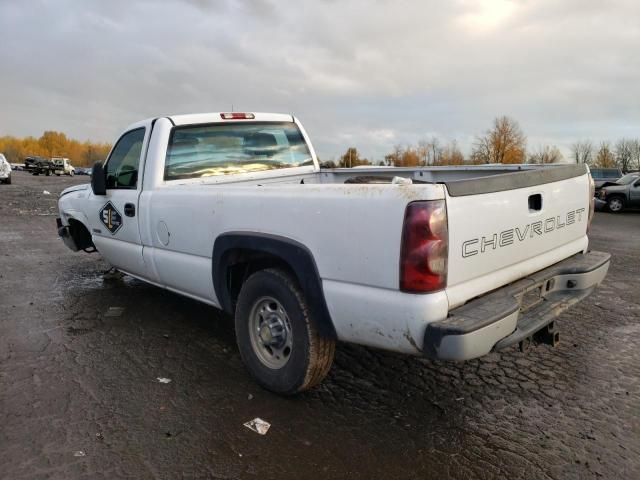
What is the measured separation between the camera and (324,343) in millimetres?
3035

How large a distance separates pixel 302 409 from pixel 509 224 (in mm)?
1702

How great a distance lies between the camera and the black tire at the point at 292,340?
118 inches

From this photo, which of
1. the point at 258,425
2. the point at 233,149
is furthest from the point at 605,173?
the point at 258,425

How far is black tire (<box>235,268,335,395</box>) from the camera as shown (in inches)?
118

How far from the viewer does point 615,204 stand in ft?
64.4

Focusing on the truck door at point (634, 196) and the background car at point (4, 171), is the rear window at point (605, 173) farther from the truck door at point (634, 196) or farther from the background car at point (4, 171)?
the background car at point (4, 171)

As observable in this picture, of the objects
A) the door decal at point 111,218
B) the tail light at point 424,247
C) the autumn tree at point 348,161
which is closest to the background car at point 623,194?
the autumn tree at point 348,161

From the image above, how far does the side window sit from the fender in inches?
68.2

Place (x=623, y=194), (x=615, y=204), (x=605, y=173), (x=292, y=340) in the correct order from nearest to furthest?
(x=292, y=340) → (x=623, y=194) → (x=615, y=204) → (x=605, y=173)

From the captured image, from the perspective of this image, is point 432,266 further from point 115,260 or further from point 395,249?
point 115,260

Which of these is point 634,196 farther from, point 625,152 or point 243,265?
point 625,152

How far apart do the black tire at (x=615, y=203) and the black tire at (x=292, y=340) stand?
66.5 ft

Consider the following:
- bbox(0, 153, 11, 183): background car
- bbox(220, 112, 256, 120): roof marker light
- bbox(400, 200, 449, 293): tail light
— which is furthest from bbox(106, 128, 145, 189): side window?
bbox(0, 153, 11, 183): background car

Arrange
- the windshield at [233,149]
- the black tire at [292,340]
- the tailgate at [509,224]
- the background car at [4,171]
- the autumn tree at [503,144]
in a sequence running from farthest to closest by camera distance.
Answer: the autumn tree at [503,144] → the background car at [4,171] → the windshield at [233,149] → the black tire at [292,340] → the tailgate at [509,224]
